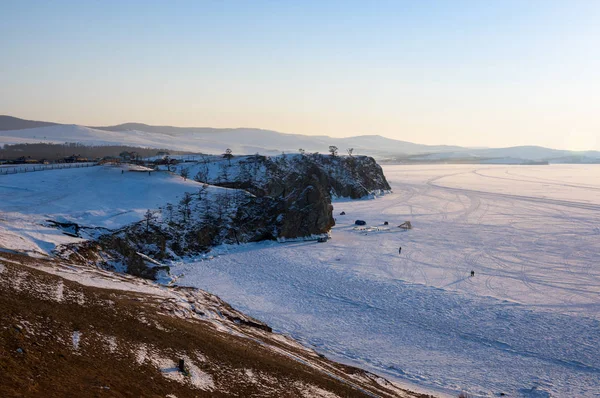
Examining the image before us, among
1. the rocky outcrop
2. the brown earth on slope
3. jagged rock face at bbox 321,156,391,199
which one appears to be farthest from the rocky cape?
jagged rock face at bbox 321,156,391,199

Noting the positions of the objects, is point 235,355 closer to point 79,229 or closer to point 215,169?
point 79,229

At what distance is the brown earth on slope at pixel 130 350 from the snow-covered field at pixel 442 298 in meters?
5.34

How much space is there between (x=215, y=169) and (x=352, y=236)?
40144 mm

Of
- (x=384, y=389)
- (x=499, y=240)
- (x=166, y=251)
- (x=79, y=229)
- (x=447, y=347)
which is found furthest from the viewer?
(x=499, y=240)

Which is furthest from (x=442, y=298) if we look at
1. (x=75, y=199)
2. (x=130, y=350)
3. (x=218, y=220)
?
(x=75, y=199)

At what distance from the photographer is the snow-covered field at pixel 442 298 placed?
2873cm

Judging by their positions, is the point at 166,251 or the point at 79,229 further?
the point at 166,251

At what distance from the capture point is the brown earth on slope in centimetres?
1591

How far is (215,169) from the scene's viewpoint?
9538 cm

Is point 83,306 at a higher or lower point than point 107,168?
lower

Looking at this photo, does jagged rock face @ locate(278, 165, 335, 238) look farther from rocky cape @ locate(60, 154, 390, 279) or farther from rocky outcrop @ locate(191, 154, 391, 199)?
rocky outcrop @ locate(191, 154, 391, 199)

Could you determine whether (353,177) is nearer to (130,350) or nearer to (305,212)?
(305,212)

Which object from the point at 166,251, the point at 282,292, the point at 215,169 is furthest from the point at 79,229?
the point at 215,169

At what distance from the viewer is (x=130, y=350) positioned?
19266 mm
